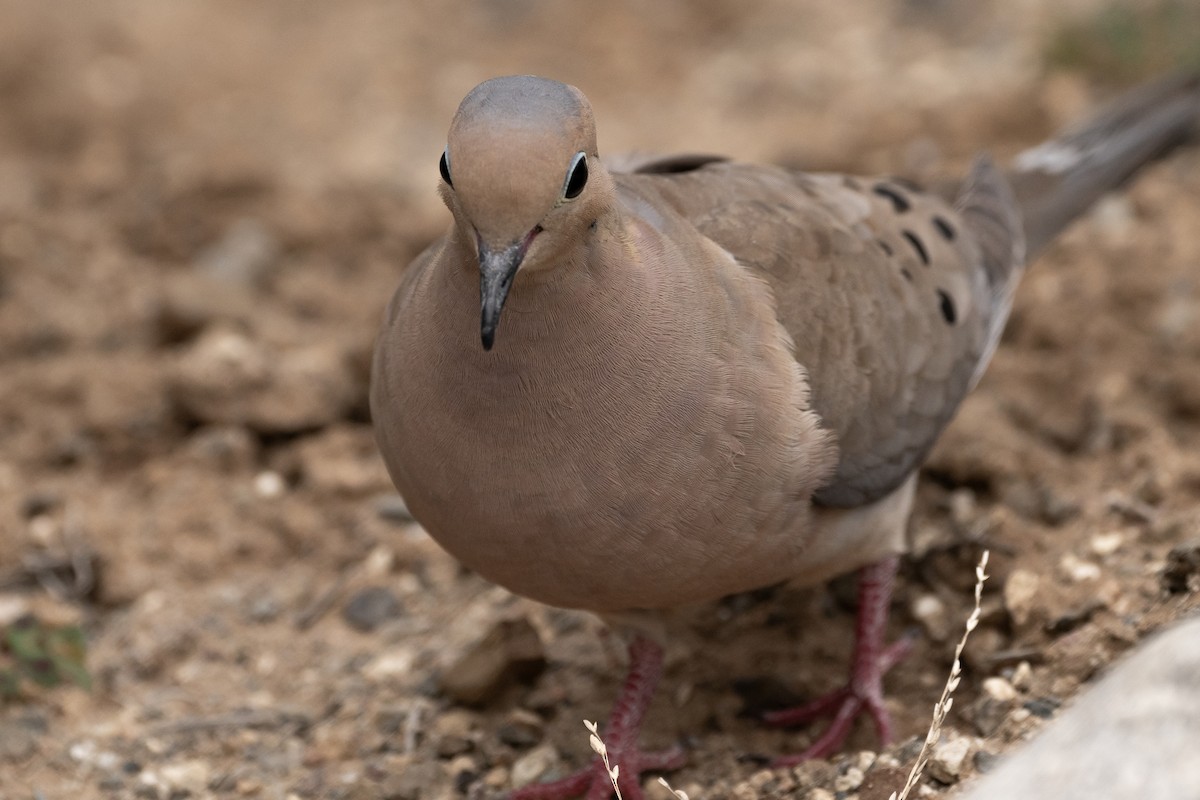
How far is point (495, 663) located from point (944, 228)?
5.99 ft

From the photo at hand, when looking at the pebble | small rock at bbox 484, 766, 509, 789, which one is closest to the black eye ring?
small rock at bbox 484, 766, 509, 789

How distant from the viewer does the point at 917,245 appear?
4.11 metres

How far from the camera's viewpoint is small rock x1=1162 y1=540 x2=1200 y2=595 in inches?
130

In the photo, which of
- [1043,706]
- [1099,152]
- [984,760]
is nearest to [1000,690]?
[1043,706]

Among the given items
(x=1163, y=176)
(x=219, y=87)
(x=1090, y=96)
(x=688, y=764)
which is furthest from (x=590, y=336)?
(x=219, y=87)

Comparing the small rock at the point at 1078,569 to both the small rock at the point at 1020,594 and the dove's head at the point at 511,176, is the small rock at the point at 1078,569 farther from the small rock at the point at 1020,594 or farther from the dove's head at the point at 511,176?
the dove's head at the point at 511,176

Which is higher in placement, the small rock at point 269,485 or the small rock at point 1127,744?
the small rock at point 1127,744

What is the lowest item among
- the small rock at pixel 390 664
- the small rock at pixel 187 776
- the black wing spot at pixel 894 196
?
the small rock at pixel 390 664

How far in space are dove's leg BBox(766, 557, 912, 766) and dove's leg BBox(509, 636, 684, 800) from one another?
1.22ft

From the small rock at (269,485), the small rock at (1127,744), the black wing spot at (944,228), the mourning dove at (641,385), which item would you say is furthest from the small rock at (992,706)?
the small rock at (269,485)

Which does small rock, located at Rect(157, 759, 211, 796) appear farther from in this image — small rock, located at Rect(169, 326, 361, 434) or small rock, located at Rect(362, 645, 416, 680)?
small rock, located at Rect(169, 326, 361, 434)

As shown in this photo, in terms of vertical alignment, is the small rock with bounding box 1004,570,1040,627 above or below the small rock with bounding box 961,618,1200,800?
below

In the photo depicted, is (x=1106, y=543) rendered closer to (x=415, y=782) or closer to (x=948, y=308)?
(x=948, y=308)

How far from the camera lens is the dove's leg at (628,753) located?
12.1 ft
